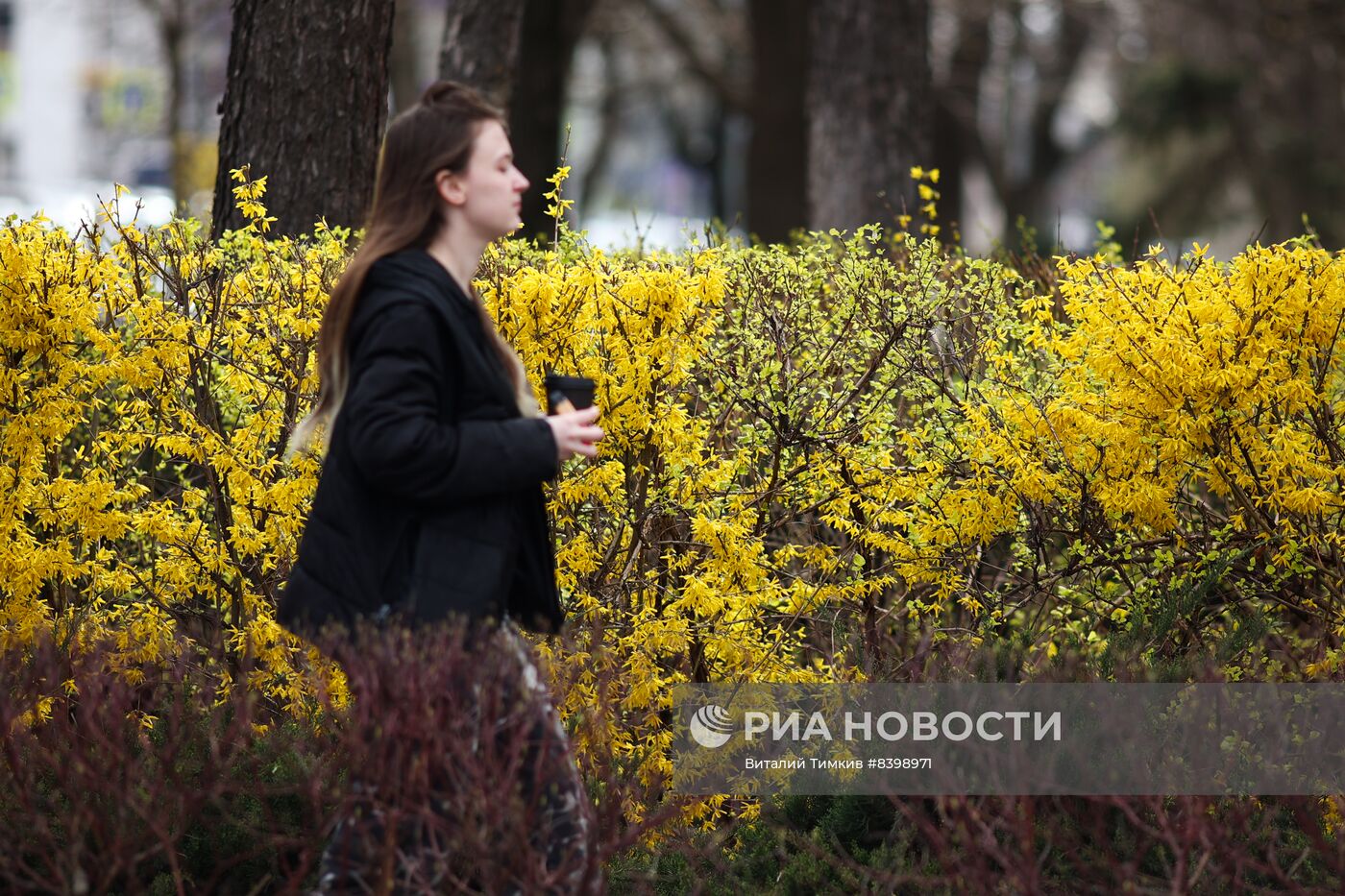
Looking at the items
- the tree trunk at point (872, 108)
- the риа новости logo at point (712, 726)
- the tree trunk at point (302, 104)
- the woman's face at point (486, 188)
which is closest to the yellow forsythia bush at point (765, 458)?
the риа новости logo at point (712, 726)

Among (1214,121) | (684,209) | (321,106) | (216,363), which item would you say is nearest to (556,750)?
(216,363)

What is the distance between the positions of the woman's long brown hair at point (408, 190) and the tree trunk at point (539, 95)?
7.74 m

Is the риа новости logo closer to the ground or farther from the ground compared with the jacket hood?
closer to the ground

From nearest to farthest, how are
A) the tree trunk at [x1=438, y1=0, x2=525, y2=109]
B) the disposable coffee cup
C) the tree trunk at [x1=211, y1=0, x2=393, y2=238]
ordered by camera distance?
the disposable coffee cup → the tree trunk at [x1=211, y1=0, x2=393, y2=238] → the tree trunk at [x1=438, y1=0, x2=525, y2=109]

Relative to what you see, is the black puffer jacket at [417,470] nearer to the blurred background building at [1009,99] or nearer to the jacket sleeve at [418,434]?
the jacket sleeve at [418,434]

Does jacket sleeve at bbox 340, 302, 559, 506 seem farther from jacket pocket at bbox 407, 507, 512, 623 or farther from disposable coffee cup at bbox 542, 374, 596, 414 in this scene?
disposable coffee cup at bbox 542, 374, 596, 414

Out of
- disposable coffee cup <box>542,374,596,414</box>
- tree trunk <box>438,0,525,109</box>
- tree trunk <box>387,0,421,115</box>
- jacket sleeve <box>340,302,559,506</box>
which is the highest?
tree trunk <box>387,0,421,115</box>

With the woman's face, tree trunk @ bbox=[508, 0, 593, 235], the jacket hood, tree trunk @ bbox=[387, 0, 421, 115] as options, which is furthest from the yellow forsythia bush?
tree trunk @ bbox=[387, 0, 421, 115]

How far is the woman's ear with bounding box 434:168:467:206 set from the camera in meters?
2.88

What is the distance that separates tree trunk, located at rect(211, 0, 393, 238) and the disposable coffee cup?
346cm

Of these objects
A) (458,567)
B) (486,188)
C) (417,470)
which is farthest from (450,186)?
(458,567)

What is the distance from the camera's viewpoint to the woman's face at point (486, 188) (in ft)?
9.47

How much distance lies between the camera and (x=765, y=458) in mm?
4691

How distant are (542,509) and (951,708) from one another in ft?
4.46
